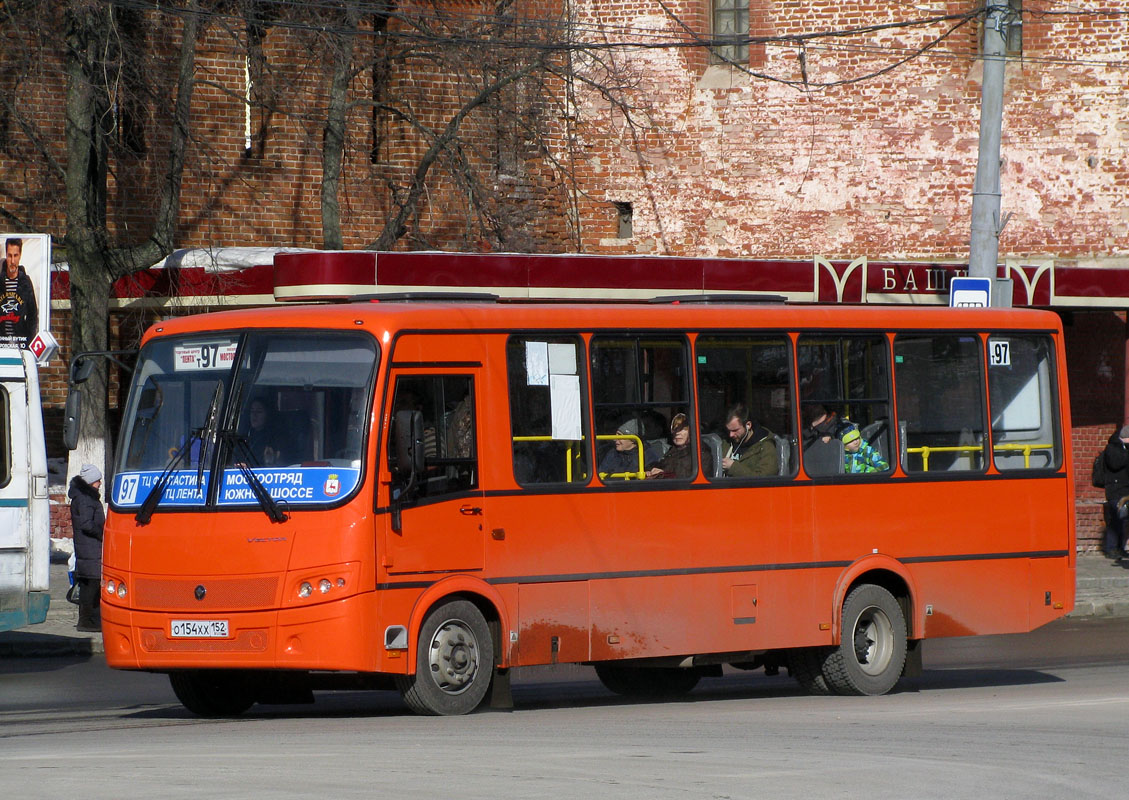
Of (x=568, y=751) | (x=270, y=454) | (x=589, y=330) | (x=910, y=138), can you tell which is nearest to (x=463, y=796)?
(x=568, y=751)

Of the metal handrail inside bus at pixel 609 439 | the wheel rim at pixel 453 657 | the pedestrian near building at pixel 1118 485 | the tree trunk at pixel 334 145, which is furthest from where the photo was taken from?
the pedestrian near building at pixel 1118 485

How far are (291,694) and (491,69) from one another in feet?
43.2

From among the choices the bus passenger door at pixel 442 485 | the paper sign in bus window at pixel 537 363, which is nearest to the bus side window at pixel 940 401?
the paper sign in bus window at pixel 537 363

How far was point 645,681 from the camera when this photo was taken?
13.4m

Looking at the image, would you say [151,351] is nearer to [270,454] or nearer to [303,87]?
[270,454]

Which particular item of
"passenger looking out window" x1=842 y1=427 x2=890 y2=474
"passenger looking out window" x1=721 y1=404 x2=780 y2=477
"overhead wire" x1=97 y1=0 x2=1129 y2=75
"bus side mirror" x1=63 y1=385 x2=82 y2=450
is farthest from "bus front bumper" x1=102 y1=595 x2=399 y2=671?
"overhead wire" x1=97 y1=0 x2=1129 y2=75

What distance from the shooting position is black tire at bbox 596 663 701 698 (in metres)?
13.4

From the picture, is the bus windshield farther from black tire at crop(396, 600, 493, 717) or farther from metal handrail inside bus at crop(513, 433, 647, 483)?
metal handrail inside bus at crop(513, 433, 647, 483)

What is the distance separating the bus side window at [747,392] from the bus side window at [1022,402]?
1.90m

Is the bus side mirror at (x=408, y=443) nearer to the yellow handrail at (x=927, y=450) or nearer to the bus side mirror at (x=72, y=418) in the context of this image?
the bus side mirror at (x=72, y=418)

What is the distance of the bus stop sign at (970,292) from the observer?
18312 millimetres

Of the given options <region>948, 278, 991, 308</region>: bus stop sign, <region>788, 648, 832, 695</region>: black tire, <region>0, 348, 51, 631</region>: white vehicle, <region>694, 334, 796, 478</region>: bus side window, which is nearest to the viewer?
<region>694, 334, 796, 478</region>: bus side window

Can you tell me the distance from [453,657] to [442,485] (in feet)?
3.36

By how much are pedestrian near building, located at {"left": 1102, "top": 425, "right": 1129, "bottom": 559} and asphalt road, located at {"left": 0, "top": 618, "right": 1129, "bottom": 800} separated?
1086 cm
